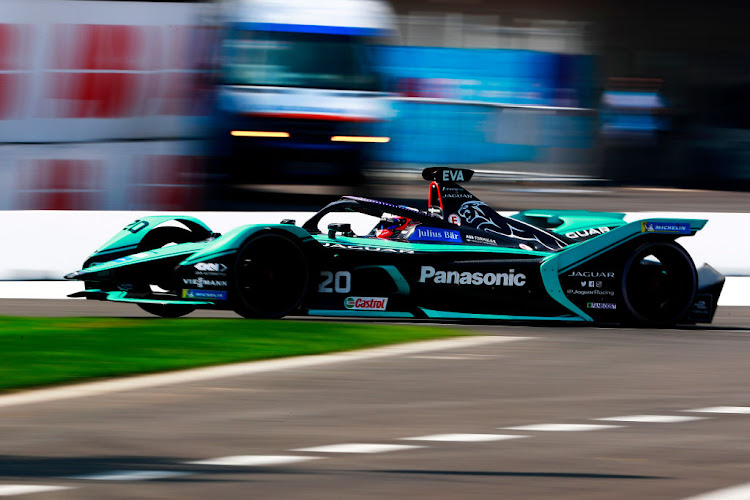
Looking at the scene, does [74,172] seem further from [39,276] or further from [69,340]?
[69,340]

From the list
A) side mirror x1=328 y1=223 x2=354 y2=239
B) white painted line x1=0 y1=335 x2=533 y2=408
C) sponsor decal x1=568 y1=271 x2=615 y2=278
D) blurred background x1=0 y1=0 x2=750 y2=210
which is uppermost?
blurred background x1=0 y1=0 x2=750 y2=210

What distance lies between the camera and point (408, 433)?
5.54 meters

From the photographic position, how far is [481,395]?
6582 millimetres

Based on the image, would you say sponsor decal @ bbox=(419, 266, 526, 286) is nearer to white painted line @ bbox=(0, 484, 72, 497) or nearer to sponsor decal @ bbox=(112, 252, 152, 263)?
sponsor decal @ bbox=(112, 252, 152, 263)


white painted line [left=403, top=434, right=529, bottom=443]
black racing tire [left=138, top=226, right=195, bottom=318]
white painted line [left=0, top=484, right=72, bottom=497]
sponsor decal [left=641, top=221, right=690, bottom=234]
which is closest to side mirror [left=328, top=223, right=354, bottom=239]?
black racing tire [left=138, top=226, right=195, bottom=318]

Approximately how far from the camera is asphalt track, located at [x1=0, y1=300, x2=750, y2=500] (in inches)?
182

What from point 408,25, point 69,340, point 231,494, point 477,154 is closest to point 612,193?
point 477,154

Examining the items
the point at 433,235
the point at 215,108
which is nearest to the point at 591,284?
the point at 433,235

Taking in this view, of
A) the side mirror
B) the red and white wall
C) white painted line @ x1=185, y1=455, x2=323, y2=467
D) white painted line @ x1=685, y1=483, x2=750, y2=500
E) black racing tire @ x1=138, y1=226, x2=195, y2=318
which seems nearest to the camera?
white painted line @ x1=685, y1=483, x2=750, y2=500

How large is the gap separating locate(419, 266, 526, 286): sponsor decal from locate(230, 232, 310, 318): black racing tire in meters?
0.92

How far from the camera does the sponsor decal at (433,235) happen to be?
969cm

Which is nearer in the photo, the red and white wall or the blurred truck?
the red and white wall

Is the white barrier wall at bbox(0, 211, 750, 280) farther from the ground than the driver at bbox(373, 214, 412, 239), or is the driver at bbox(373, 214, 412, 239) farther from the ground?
the driver at bbox(373, 214, 412, 239)

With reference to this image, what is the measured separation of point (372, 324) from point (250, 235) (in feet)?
3.89
